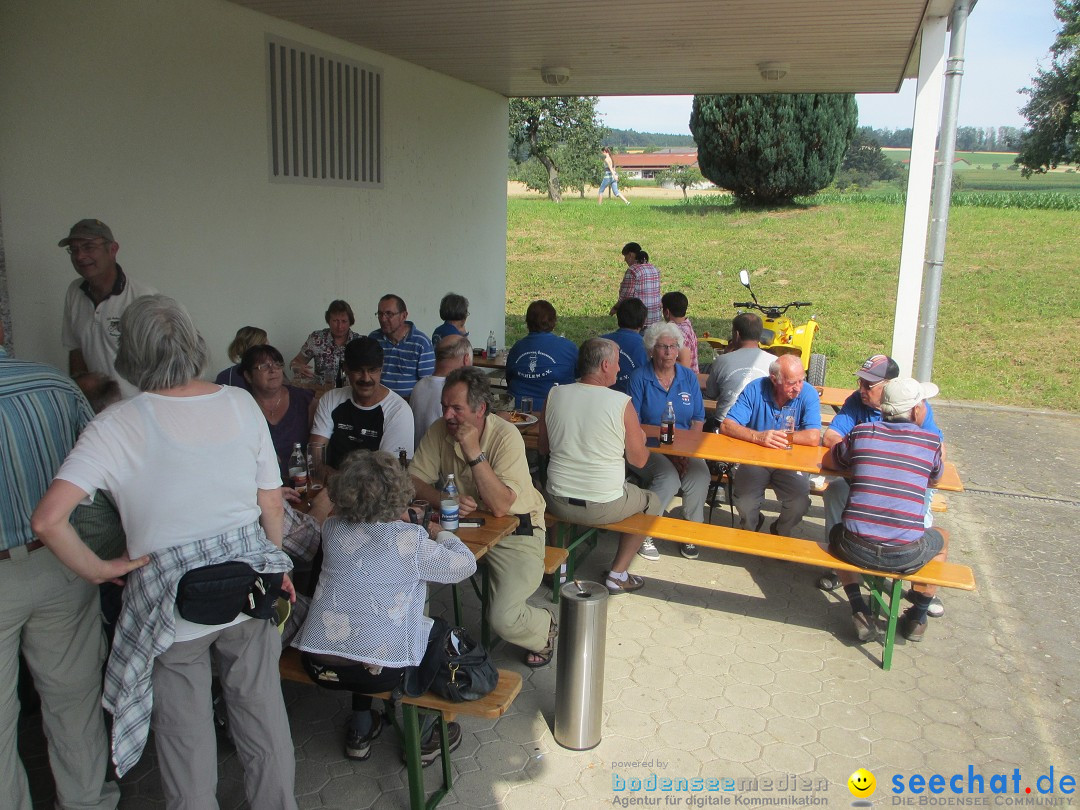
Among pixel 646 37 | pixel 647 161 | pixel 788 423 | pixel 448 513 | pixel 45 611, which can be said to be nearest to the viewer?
pixel 45 611

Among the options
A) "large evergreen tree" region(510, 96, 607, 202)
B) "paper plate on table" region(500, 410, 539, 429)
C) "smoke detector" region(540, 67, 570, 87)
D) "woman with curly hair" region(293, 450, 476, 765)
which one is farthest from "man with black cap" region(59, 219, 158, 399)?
"large evergreen tree" region(510, 96, 607, 202)

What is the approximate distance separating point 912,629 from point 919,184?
2.77 m

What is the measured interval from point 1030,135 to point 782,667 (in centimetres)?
3245

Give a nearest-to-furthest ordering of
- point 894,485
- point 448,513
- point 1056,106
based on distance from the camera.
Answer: point 448,513 → point 894,485 → point 1056,106

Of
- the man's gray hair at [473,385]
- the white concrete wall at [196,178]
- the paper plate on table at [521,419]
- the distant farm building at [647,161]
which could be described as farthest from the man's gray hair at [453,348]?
the distant farm building at [647,161]

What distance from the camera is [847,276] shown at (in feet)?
53.1

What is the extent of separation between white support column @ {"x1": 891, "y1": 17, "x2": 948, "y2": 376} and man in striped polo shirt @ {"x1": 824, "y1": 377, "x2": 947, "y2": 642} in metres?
1.38

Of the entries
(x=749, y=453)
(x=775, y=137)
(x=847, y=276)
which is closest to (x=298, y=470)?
(x=749, y=453)

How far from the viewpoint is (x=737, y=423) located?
478 centimetres

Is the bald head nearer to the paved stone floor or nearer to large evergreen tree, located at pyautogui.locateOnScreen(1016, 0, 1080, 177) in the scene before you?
the paved stone floor

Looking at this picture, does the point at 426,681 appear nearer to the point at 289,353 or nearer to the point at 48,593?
the point at 48,593

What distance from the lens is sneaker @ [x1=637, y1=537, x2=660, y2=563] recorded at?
493 centimetres

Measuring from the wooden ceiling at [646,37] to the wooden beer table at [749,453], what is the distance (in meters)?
2.89

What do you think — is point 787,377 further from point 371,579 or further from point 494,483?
point 371,579
